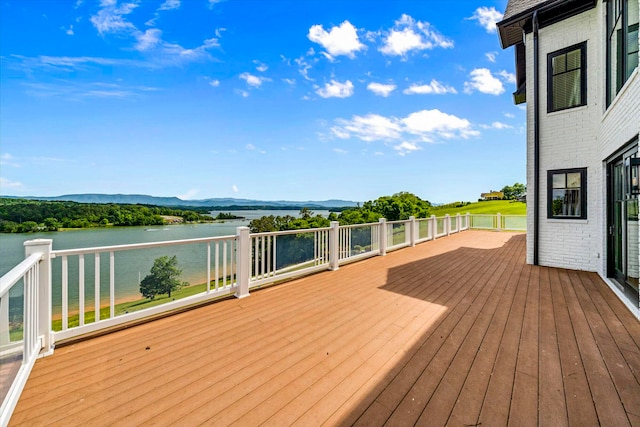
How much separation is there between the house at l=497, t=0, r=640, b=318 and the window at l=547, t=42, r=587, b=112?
2 cm

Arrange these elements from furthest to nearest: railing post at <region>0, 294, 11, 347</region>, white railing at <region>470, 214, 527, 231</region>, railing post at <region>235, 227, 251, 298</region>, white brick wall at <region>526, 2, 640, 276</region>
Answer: white railing at <region>470, 214, 527, 231</region> < white brick wall at <region>526, 2, 640, 276</region> < railing post at <region>235, 227, 251, 298</region> < railing post at <region>0, 294, 11, 347</region>

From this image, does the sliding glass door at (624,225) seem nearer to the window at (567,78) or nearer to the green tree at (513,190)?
the window at (567,78)

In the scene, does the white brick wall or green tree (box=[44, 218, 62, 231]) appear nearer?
the white brick wall

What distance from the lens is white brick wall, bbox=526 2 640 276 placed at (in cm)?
479

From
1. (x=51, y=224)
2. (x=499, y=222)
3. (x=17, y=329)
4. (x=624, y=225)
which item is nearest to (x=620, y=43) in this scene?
(x=624, y=225)

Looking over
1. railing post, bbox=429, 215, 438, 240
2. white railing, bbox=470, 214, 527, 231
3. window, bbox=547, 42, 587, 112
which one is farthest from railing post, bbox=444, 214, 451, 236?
window, bbox=547, 42, 587, 112

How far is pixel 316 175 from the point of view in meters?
35.6

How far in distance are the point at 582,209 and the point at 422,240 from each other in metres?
4.86

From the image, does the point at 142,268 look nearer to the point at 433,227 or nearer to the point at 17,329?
the point at 17,329

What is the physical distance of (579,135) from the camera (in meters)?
5.42

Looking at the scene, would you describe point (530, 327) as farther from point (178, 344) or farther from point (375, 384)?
point (178, 344)

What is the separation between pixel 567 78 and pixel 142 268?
864 centimetres

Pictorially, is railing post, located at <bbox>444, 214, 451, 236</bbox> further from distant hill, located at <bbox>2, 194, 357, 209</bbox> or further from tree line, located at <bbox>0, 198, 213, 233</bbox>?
distant hill, located at <bbox>2, 194, 357, 209</bbox>

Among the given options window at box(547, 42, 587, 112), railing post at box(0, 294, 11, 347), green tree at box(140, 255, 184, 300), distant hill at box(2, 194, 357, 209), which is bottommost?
green tree at box(140, 255, 184, 300)
